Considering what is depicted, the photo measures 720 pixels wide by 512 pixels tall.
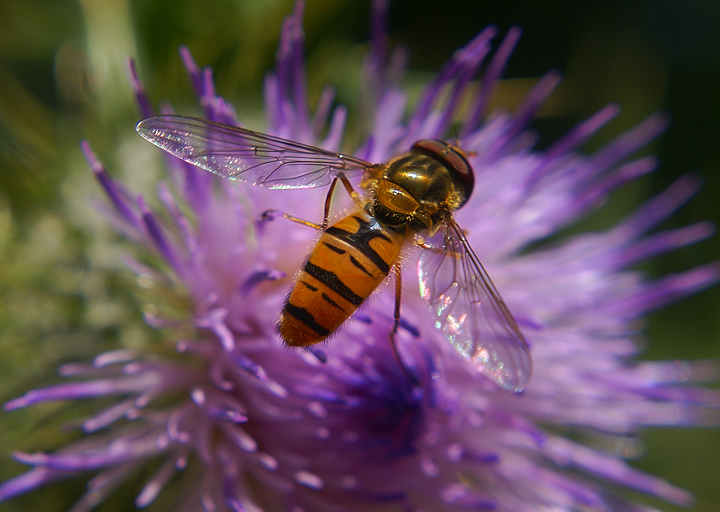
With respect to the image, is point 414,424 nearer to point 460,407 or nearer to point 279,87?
point 460,407

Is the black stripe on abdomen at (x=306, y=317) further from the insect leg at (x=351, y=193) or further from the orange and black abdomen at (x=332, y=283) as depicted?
the insect leg at (x=351, y=193)

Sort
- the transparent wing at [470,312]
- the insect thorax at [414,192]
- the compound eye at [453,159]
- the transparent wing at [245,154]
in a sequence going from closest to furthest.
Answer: the transparent wing at [470,312]
the transparent wing at [245,154]
the insect thorax at [414,192]
the compound eye at [453,159]

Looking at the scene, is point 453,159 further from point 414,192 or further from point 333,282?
point 333,282

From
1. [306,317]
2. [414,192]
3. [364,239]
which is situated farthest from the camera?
[414,192]

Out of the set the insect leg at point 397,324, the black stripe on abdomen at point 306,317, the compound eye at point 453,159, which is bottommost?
the black stripe on abdomen at point 306,317

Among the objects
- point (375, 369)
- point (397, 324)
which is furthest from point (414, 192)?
point (375, 369)

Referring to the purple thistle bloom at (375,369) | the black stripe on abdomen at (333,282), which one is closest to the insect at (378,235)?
the black stripe on abdomen at (333,282)

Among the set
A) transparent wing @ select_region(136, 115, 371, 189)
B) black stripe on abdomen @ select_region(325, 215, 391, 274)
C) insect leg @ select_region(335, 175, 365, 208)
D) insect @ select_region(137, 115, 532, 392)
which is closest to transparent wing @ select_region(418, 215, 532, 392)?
insect @ select_region(137, 115, 532, 392)
